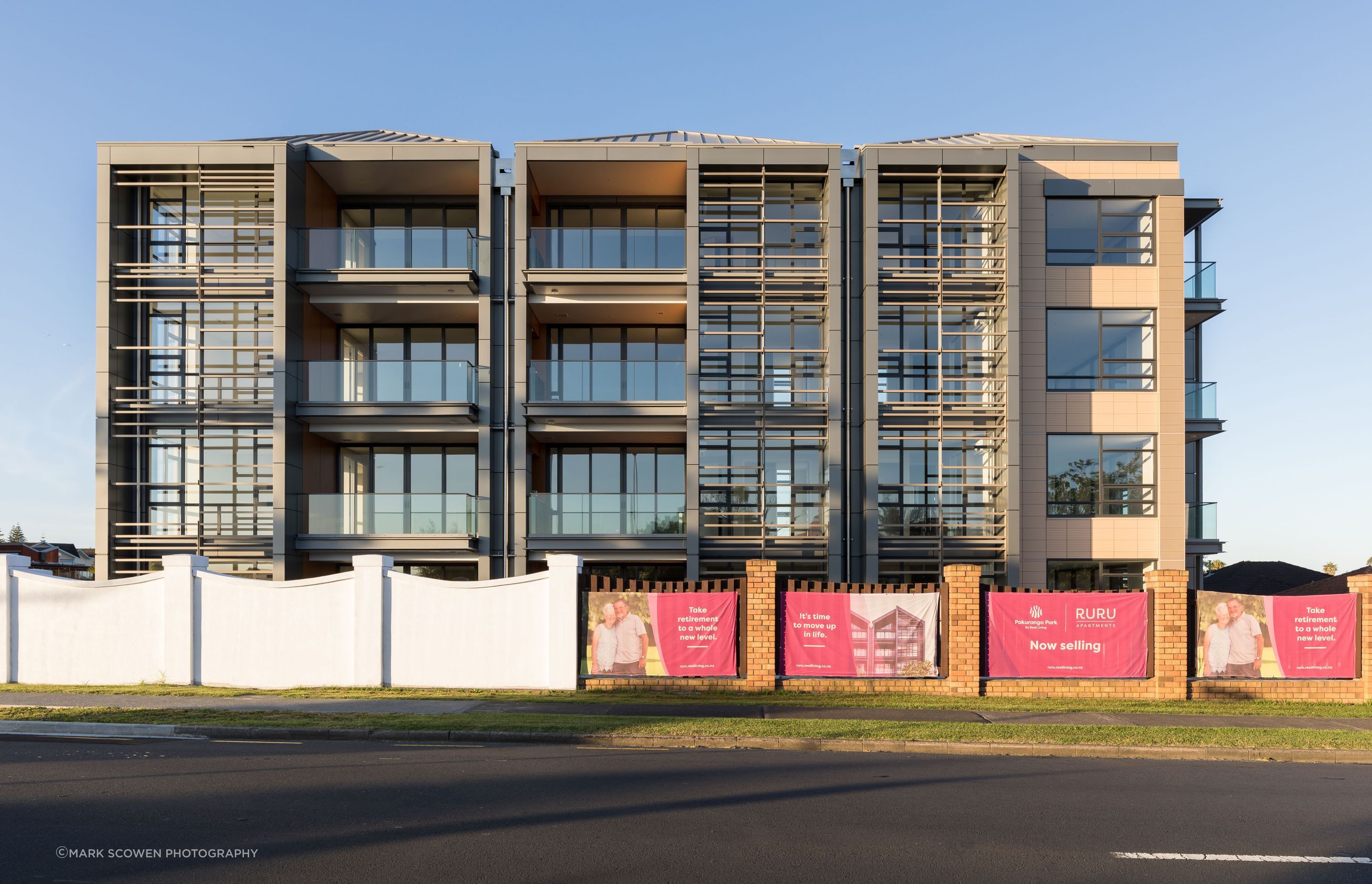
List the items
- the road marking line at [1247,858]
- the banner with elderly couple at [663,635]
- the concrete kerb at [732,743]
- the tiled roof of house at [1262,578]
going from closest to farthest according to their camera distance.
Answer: the road marking line at [1247,858] → the concrete kerb at [732,743] → the banner with elderly couple at [663,635] → the tiled roof of house at [1262,578]

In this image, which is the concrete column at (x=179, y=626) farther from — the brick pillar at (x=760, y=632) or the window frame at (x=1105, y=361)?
the window frame at (x=1105, y=361)

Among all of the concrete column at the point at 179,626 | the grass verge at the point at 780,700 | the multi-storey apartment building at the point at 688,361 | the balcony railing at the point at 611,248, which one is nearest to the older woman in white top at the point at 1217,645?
the grass verge at the point at 780,700

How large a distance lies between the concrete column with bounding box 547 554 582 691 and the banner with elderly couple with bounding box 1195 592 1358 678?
34.6 ft

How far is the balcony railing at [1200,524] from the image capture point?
84.6 ft

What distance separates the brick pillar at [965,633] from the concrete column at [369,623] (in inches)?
380

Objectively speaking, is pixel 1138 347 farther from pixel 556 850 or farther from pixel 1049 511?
pixel 556 850

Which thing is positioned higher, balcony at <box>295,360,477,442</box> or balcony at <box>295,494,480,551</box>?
balcony at <box>295,360,477,442</box>

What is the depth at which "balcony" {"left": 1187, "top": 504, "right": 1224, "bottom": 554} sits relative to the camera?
25594mm

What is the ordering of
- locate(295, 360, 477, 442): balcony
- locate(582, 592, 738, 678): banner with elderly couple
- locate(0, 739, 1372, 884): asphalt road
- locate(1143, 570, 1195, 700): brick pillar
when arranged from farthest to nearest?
1. locate(295, 360, 477, 442): balcony
2. locate(582, 592, 738, 678): banner with elderly couple
3. locate(1143, 570, 1195, 700): brick pillar
4. locate(0, 739, 1372, 884): asphalt road

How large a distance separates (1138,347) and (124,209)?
1047 inches

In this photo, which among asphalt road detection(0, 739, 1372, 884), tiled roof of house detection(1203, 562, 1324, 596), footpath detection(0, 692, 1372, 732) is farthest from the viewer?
tiled roof of house detection(1203, 562, 1324, 596)

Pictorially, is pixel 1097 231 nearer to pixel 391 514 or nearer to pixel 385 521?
pixel 391 514

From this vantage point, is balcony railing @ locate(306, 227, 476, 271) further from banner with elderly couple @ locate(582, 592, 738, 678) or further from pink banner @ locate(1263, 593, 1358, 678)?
pink banner @ locate(1263, 593, 1358, 678)

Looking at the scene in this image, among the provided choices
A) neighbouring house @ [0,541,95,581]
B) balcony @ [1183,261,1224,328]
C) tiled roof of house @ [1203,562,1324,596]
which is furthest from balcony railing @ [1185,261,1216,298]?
neighbouring house @ [0,541,95,581]
